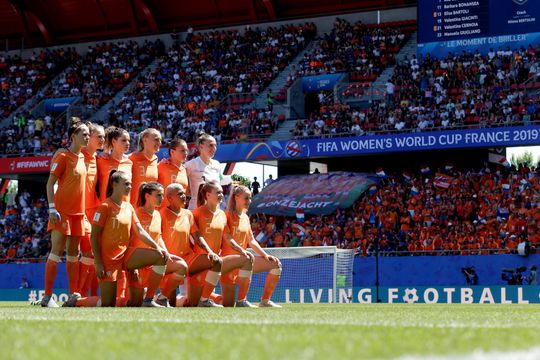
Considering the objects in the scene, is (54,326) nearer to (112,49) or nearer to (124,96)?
(124,96)

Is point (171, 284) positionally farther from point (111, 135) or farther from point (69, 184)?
point (111, 135)

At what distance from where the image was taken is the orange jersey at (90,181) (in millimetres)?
9977

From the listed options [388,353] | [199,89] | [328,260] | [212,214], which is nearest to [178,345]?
[388,353]

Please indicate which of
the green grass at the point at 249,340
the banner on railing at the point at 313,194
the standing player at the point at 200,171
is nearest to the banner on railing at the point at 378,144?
the banner on railing at the point at 313,194

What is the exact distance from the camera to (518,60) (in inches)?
1069

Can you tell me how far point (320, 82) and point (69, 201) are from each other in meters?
21.7

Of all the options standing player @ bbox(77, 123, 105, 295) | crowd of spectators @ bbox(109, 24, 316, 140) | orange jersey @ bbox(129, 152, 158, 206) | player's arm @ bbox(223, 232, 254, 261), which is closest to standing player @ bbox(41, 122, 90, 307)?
standing player @ bbox(77, 123, 105, 295)

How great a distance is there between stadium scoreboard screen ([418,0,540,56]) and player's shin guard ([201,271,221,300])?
66.0ft

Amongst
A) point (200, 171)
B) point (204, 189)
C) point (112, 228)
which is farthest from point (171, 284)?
point (200, 171)

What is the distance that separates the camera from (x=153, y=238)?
30.5 feet

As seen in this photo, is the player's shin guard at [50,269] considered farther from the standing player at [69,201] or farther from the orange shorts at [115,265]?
the orange shorts at [115,265]

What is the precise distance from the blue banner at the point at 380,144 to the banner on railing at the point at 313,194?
31.4 inches

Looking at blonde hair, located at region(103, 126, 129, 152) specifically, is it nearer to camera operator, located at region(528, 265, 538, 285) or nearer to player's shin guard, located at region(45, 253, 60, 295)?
player's shin guard, located at region(45, 253, 60, 295)

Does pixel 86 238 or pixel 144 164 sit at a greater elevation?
pixel 144 164
